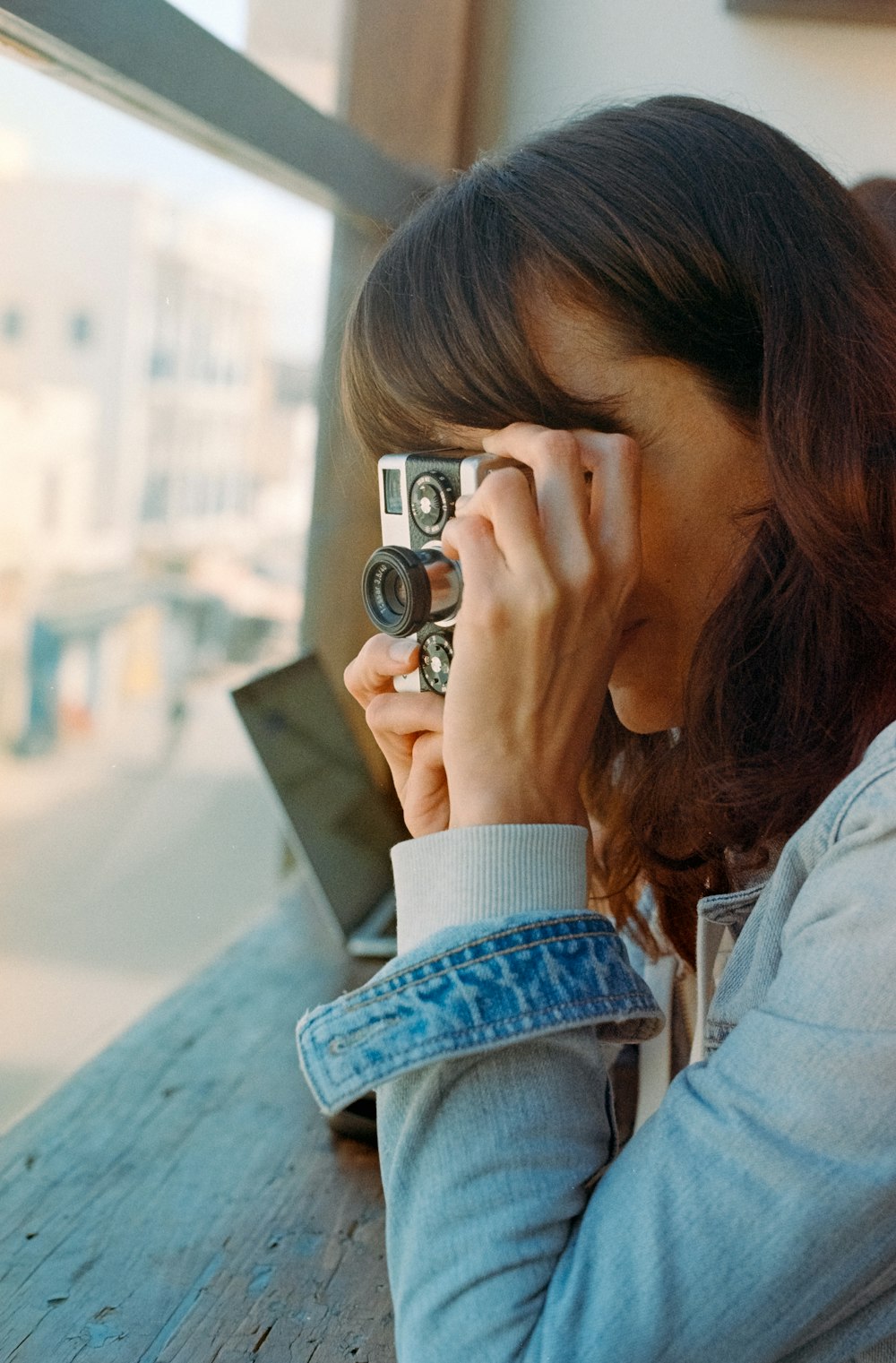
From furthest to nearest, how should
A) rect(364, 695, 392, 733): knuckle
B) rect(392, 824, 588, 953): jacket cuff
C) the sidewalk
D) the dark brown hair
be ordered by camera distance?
the sidewalk → rect(364, 695, 392, 733): knuckle → the dark brown hair → rect(392, 824, 588, 953): jacket cuff

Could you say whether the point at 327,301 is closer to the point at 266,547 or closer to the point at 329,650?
the point at 266,547

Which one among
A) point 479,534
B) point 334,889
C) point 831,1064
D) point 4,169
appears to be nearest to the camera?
point 831,1064

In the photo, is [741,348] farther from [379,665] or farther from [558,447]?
[379,665]

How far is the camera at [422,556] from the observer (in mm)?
800

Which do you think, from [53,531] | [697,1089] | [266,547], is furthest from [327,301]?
[697,1089]

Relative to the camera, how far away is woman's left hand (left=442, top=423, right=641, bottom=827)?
71cm

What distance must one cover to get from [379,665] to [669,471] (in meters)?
0.25

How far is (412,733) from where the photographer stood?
89cm

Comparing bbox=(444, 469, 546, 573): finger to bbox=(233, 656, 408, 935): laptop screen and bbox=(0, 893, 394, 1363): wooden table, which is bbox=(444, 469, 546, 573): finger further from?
bbox=(233, 656, 408, 935): laptop screen

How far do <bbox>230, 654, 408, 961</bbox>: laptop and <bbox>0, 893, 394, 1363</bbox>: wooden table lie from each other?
0.22 meters

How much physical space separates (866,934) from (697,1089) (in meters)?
0.11

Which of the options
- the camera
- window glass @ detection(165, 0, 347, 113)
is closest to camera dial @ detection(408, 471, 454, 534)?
the camera

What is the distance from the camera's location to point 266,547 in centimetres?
166

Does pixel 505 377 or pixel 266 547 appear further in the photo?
pixel 266 547
